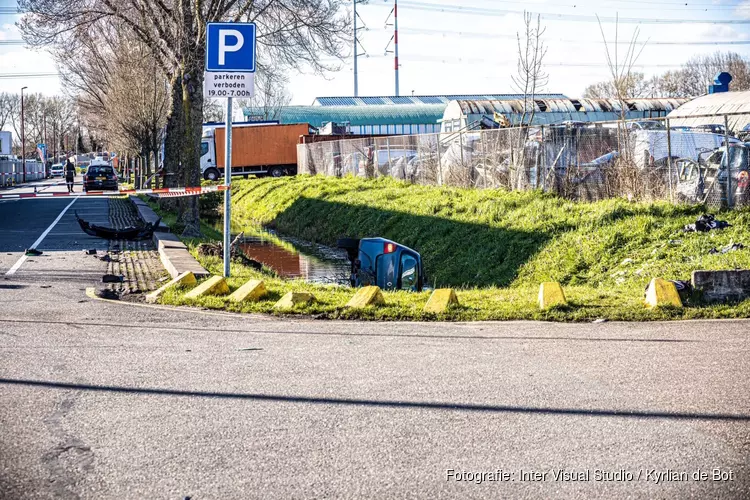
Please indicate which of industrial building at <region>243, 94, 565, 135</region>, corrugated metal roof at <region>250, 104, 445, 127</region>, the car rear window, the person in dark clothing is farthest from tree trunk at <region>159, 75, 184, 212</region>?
corrugated metal roof at <region>250, 104, 445, 127</region>

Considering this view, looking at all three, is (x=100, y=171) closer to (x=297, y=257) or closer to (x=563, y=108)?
(x=563, y=108)

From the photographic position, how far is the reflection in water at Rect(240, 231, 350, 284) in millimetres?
18172

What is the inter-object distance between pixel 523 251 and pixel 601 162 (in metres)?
3.08

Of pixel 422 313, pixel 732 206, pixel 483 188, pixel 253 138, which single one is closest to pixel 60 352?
pixel 422 313

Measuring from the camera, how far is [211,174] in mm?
56750

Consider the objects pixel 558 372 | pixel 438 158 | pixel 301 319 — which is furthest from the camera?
pixel 438 158

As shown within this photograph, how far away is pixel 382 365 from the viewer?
6.60m

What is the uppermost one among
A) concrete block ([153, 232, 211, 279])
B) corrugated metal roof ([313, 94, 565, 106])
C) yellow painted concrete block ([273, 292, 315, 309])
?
corrugated metal roof ([313, 94, 565, 106])

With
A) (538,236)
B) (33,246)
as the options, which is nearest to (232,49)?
(538,236)

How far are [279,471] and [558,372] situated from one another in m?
2.81

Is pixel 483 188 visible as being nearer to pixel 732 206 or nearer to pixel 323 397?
pixel 732 206

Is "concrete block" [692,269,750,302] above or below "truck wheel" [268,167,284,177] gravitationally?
below

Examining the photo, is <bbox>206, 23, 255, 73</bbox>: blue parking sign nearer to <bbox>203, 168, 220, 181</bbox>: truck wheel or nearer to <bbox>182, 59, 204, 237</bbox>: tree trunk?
<bbox>182, 59, 204, 237</bbox>: tree trunk

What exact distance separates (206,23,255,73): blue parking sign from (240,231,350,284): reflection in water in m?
6.27
